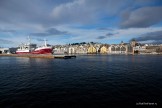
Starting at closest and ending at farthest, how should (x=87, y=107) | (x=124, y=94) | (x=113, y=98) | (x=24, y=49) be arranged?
(x=87, y=107), (x=113, y=98), (x=124, y=94), (x=24, y=49)

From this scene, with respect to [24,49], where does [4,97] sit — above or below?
below

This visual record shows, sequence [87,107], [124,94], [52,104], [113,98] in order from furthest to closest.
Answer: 1. [124,94]
2. [113,98]
3. [52,104]
4. [87,107]

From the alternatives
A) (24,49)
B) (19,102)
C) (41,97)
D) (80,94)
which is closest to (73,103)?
(80,94)

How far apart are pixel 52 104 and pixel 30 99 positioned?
11.0 ft

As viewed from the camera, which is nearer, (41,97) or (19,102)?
(19,102)

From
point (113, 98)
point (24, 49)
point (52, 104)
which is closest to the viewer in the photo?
point (52, 104)

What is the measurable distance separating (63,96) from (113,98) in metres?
6.05

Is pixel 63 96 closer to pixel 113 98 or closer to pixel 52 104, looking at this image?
pixel 52 104

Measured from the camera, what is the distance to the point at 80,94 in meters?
18.5

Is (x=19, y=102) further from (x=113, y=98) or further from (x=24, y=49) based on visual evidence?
(x=24, y=49)

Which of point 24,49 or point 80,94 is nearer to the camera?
point 80,94

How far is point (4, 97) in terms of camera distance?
17531 millimetres

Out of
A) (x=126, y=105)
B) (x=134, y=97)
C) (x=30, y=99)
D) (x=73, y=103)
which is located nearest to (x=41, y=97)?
(x=30, y=99)

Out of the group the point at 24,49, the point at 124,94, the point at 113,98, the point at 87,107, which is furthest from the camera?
the point at 24,49
